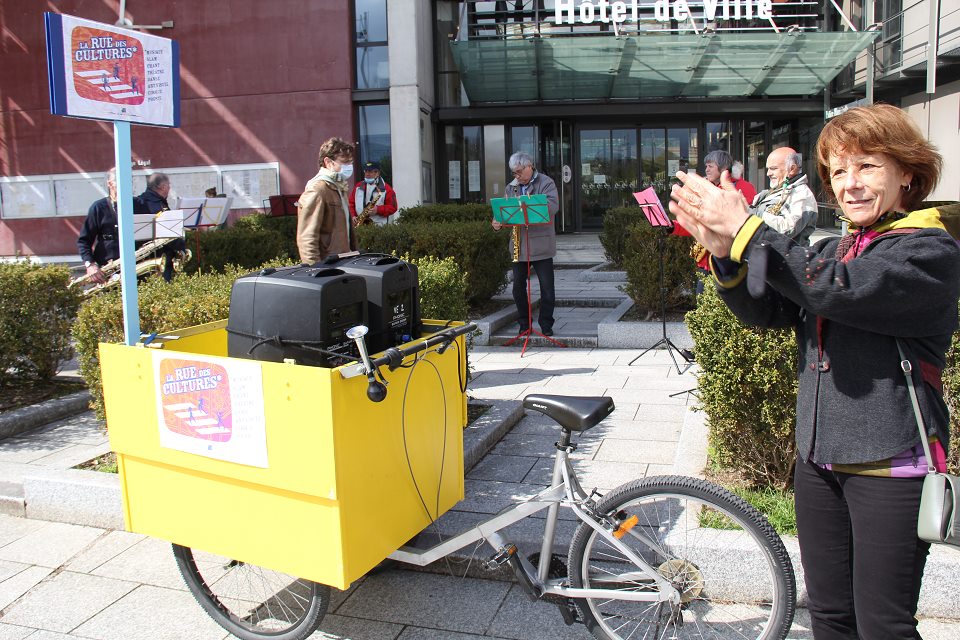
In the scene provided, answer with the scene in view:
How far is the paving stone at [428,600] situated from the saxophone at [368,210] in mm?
7459

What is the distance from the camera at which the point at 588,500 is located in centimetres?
261

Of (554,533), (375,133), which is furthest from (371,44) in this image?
(554,533)

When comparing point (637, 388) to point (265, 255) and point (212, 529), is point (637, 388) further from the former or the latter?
point (265, 255)

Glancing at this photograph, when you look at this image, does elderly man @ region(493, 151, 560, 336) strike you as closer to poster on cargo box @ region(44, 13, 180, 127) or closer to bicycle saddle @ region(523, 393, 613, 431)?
poster on cargo box @ region(44, 13, 180, 127)

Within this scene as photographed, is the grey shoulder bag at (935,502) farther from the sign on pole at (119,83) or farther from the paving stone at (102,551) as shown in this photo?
the sign on pole at (119,83)

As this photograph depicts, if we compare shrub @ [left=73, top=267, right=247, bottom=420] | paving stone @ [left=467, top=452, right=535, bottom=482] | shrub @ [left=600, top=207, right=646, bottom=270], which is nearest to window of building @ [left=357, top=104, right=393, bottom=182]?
shrub @ [left=600, top=207, right=646, bottom=270]

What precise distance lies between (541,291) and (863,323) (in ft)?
20.5

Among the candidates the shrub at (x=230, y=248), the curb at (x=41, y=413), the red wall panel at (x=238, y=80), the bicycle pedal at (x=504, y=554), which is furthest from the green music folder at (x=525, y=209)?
the red wall panel at (x=238, y=80)

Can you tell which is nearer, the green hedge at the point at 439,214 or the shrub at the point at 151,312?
the shrub at the point at 151,312

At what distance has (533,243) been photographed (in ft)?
25.8

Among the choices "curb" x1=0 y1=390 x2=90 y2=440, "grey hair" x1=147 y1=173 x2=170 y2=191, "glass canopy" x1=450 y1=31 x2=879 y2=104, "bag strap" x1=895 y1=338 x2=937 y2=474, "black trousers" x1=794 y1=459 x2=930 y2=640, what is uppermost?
"glass canopy" x1=450 y1=31 x2=879 y2=104

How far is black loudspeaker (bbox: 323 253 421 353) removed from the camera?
3074 mm

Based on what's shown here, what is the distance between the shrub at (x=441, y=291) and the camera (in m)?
5.29

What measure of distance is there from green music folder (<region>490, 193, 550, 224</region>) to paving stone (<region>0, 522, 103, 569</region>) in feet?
15.3
